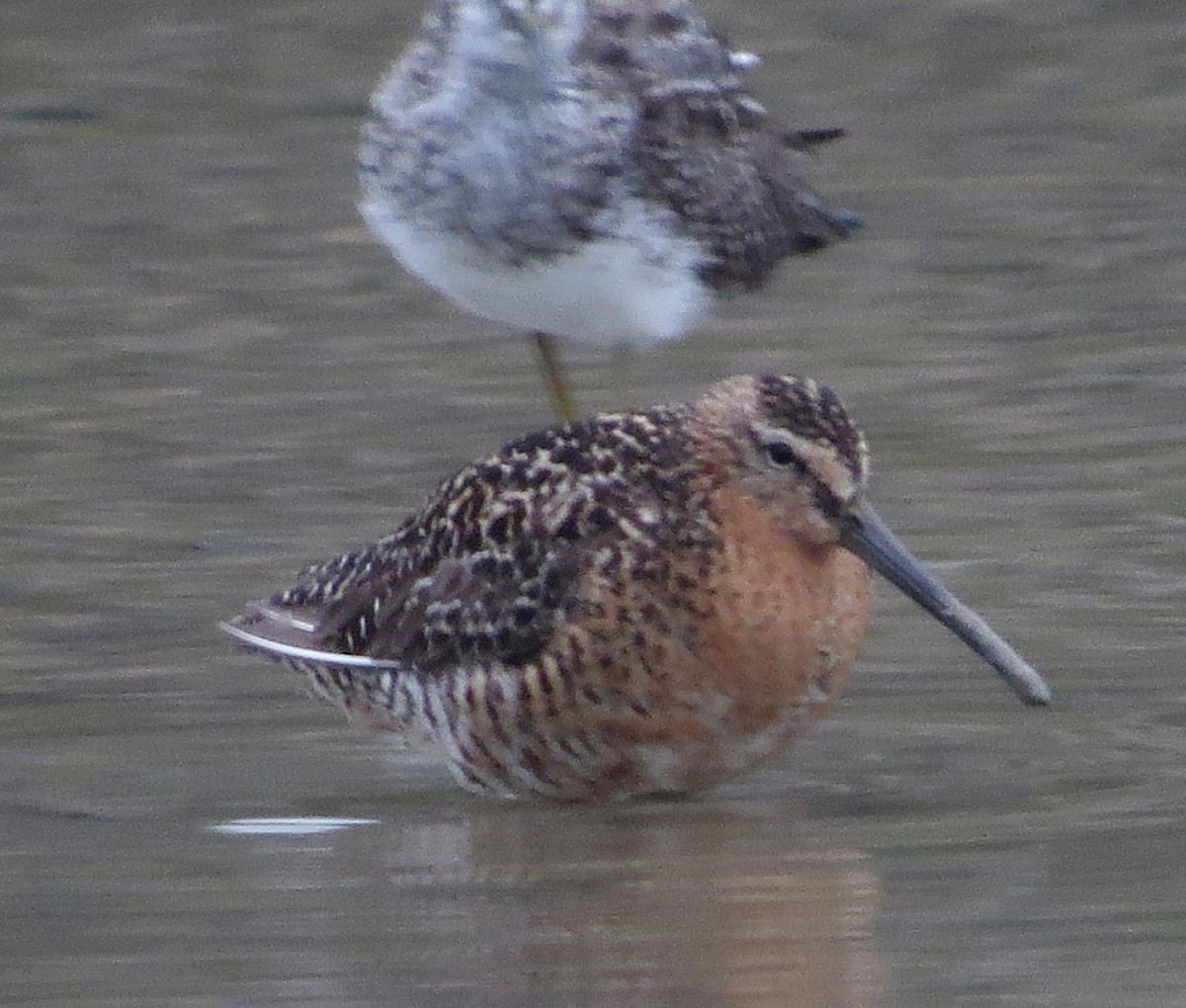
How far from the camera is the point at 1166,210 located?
460 inches

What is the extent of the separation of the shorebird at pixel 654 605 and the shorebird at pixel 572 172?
2635 mm

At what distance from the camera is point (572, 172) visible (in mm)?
9664

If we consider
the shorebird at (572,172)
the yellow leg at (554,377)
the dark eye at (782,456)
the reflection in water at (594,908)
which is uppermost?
the dark eye at (782,456)

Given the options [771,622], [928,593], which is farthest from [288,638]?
[928,593]

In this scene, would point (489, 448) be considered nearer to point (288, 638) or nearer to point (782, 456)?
point (288, 638)

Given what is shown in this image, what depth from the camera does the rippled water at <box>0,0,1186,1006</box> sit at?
575 cm

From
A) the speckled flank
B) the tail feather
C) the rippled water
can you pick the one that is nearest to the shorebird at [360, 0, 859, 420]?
the rippled water

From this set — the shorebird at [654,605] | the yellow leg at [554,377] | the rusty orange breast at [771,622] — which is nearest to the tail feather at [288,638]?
the shorebird at [654,605]

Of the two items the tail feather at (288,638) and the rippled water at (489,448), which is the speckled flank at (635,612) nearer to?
the tail feather at (288,638)

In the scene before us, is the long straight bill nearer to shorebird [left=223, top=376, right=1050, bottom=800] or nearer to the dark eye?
shorebird [left=223, top=376, right=1050, bottom=800]

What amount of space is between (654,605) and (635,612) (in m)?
0.04

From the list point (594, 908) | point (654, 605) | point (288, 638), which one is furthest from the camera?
point (288, 638)

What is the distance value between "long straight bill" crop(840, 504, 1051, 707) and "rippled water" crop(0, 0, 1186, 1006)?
0.16m

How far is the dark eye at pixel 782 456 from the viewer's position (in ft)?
21.8
